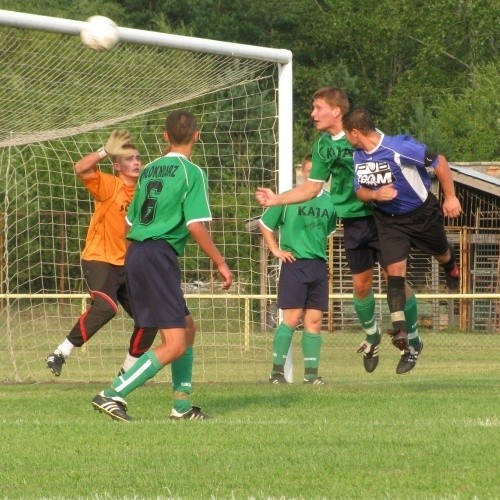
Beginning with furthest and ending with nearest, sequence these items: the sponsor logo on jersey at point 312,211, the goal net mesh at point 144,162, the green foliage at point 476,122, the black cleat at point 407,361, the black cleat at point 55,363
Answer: the green foliage at point 476,122, the goal net mesh at point 144,162, the sponsor logo on jersey at point 312,211, the black cleat at point 55,363, the black cleat at point 407,361

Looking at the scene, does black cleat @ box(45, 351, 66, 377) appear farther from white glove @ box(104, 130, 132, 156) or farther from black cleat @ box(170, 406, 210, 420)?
black cleat @ box(170, 406, 210, 420)

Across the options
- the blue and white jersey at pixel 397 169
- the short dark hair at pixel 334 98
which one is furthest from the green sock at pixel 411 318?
the short dark hair at pixel 334 98

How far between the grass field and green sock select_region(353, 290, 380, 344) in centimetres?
45

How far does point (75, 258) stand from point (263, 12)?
40.2 m

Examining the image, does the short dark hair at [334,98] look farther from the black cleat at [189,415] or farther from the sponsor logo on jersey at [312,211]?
the black cleat at [189,415]

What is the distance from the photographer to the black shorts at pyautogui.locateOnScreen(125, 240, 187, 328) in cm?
895

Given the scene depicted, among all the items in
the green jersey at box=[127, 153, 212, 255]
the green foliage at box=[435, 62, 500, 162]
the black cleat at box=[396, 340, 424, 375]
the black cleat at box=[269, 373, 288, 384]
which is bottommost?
the black cleat at box=[269, 373, 288, 384]

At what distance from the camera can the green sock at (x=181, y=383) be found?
9.23m

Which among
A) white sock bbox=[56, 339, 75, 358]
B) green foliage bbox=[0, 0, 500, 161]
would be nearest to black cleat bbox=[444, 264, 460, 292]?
white sock bbox=[56, 339, 75, 358]

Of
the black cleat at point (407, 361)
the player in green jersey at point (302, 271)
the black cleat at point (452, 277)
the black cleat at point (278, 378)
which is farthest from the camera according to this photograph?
the player in green jersey at point (302, 271)

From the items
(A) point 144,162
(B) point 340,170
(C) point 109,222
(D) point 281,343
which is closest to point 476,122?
(A) point 144,162

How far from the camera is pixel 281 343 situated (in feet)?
42.1

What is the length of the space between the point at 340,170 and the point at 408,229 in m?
0.81

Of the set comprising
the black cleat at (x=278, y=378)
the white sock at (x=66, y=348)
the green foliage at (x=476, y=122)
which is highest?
the green foliage at (x=476, y=122)
